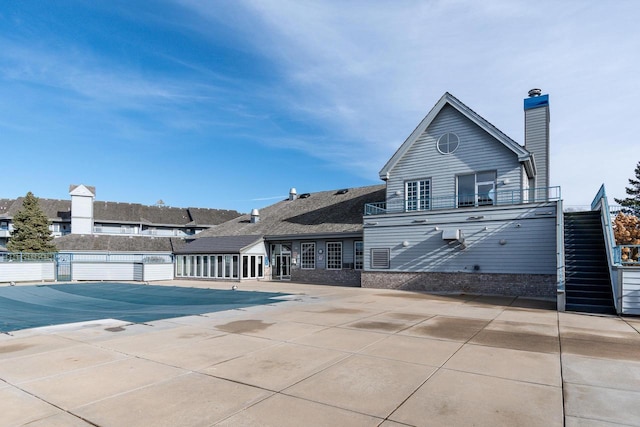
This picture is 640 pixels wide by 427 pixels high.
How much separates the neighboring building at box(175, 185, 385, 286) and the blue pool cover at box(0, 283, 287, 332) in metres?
9.33

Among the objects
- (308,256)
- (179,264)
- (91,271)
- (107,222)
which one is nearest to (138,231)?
(107,222)

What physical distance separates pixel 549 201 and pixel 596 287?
14.5ft

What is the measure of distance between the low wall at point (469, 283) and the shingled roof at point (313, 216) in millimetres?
3674

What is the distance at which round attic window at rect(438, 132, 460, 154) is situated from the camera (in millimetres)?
20125

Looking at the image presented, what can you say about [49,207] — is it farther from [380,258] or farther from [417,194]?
[417,194]

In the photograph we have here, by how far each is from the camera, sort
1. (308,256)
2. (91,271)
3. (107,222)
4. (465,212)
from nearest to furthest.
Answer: (465,212) → (91,271) → (308,256) → (107,222)

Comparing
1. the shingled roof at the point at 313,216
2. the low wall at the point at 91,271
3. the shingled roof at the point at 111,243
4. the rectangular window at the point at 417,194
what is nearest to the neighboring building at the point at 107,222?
Result: the shingled roof at the point at 111,243

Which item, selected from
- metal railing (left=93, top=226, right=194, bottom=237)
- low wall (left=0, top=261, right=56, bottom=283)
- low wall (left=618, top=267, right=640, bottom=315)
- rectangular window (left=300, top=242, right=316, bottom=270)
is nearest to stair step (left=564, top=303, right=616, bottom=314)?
low wall (left=618, top=267, right=640, bottom=315)

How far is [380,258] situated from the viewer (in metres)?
20.9

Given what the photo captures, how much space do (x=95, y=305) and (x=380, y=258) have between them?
537 inches

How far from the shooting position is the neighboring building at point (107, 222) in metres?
45.9

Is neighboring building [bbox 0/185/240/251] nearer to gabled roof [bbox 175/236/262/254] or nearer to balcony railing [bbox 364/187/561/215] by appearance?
gabled roof [bbox 175/236/262/254]

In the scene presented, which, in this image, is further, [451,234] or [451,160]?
[451,160]

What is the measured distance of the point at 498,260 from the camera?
17422 millimetres
